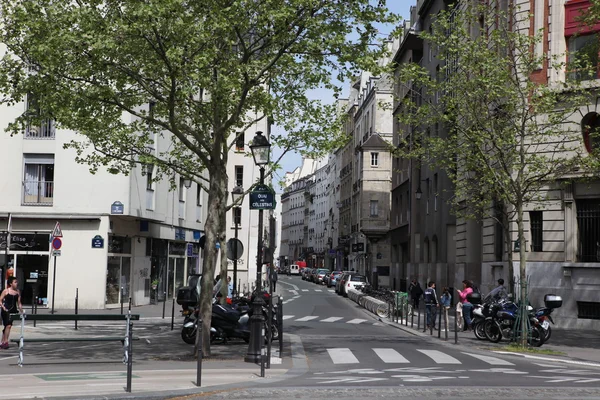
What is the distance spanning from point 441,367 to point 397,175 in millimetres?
49551

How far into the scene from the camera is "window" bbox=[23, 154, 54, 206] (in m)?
34.8

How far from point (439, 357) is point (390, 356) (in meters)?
1.08

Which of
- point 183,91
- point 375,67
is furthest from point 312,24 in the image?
point 183,91

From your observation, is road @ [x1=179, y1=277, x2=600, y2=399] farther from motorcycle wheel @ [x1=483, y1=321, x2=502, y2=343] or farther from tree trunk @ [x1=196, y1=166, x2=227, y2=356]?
tree trunk @ [x1=196, y1=166, x2=227, y2=356]

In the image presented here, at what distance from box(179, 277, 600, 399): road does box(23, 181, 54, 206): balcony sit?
1418 cm

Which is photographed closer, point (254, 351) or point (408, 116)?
point (254, 351)

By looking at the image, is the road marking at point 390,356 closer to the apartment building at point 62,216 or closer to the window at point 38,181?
the apartment building at point 62,216

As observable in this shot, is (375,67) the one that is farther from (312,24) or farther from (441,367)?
(441,367)

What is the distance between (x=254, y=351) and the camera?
16359mm

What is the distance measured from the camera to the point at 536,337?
2194 cm

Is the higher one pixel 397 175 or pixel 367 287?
pixel 397 175

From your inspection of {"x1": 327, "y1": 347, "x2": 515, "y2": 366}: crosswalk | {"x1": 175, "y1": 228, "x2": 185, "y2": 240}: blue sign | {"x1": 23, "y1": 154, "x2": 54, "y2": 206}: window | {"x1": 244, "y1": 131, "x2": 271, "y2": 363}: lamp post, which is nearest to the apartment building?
{"x1": 23, "y1": 154, "x2": 54, "y2": 206}: window

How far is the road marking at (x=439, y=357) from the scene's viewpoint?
57.1 ft

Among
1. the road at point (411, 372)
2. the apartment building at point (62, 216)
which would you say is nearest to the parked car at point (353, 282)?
the apartment building at point (62, 216)
